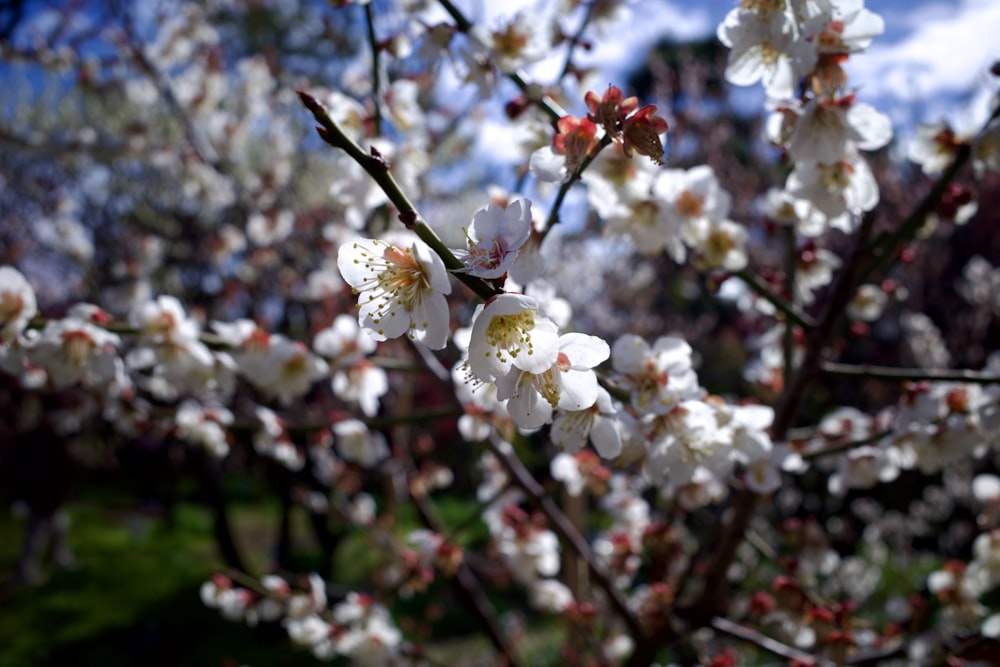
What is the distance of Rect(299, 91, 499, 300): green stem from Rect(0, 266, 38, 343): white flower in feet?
2.94

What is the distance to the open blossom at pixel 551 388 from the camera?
2.74ft

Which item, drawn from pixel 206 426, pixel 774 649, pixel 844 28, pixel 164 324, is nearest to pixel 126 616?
pixel 206 426

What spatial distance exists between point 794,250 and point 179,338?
1465 millimetres

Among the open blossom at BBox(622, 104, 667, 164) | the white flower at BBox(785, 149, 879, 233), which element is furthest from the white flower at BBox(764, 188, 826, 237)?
the open blossom at BBox(622, 104, 667, 164)

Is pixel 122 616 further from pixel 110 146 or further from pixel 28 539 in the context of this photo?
pixel 110 146

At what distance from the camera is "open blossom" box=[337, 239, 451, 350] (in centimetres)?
80

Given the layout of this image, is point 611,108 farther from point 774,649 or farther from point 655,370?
point 774,649

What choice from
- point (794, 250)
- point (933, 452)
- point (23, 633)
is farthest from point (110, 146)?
point (933, 452)

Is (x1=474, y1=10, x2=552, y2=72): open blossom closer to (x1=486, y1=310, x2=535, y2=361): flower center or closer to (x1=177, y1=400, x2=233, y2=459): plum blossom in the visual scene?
(x1=486, y1=310, x2=535, y2=361): flower center

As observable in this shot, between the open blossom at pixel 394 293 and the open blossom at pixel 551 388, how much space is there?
112 millimetres

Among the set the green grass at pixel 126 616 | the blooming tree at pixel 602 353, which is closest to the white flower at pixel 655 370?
the blooming tree at pixel 602 353

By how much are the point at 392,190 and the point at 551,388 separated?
1.02 feet

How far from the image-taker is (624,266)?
7645 mm

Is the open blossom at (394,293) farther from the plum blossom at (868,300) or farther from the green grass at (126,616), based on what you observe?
the green grass at (126,616)
